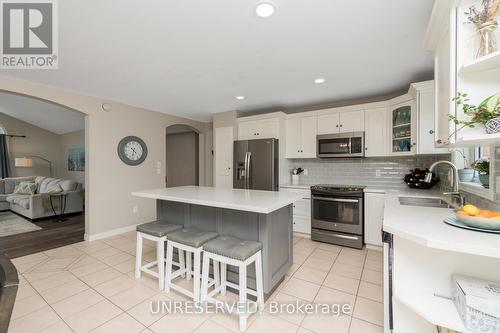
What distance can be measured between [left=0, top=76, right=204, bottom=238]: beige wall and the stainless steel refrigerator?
70.1 inches

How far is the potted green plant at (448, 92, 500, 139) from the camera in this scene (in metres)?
1.02

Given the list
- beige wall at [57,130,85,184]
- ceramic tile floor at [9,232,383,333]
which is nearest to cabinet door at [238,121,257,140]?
ceramic tile floor at [9,232,383,333]

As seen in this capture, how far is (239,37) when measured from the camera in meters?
1.92

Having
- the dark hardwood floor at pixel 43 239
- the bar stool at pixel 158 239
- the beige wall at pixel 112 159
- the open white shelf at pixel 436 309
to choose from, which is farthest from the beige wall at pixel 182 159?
the open white shelf at pixel 436 309

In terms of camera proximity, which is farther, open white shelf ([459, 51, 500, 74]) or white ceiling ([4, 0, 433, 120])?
white ceiling ([4, 0, 433, 120])

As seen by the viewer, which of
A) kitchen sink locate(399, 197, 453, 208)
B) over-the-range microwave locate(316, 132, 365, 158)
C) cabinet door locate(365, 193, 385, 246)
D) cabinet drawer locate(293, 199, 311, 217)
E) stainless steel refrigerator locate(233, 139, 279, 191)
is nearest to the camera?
kitchen sink locate(399, 197, 453, 208)

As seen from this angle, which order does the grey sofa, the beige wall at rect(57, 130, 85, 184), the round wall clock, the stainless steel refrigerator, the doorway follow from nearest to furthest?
the stainless steel refrigerator, the round wall clock, the grey sofa, the doorway, the beige wall at rect(57, 130, 85, 184)

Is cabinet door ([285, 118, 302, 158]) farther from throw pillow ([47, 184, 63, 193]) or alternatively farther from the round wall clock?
throw pillow ([47, 184, 63, 193])

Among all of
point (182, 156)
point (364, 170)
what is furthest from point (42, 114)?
point (364, 170)

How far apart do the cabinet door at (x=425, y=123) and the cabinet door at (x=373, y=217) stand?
83cm

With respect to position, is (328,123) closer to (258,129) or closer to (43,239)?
(258,129)

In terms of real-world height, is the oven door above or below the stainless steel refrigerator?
below

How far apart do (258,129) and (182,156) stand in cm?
333

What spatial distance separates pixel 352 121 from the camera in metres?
3.53
